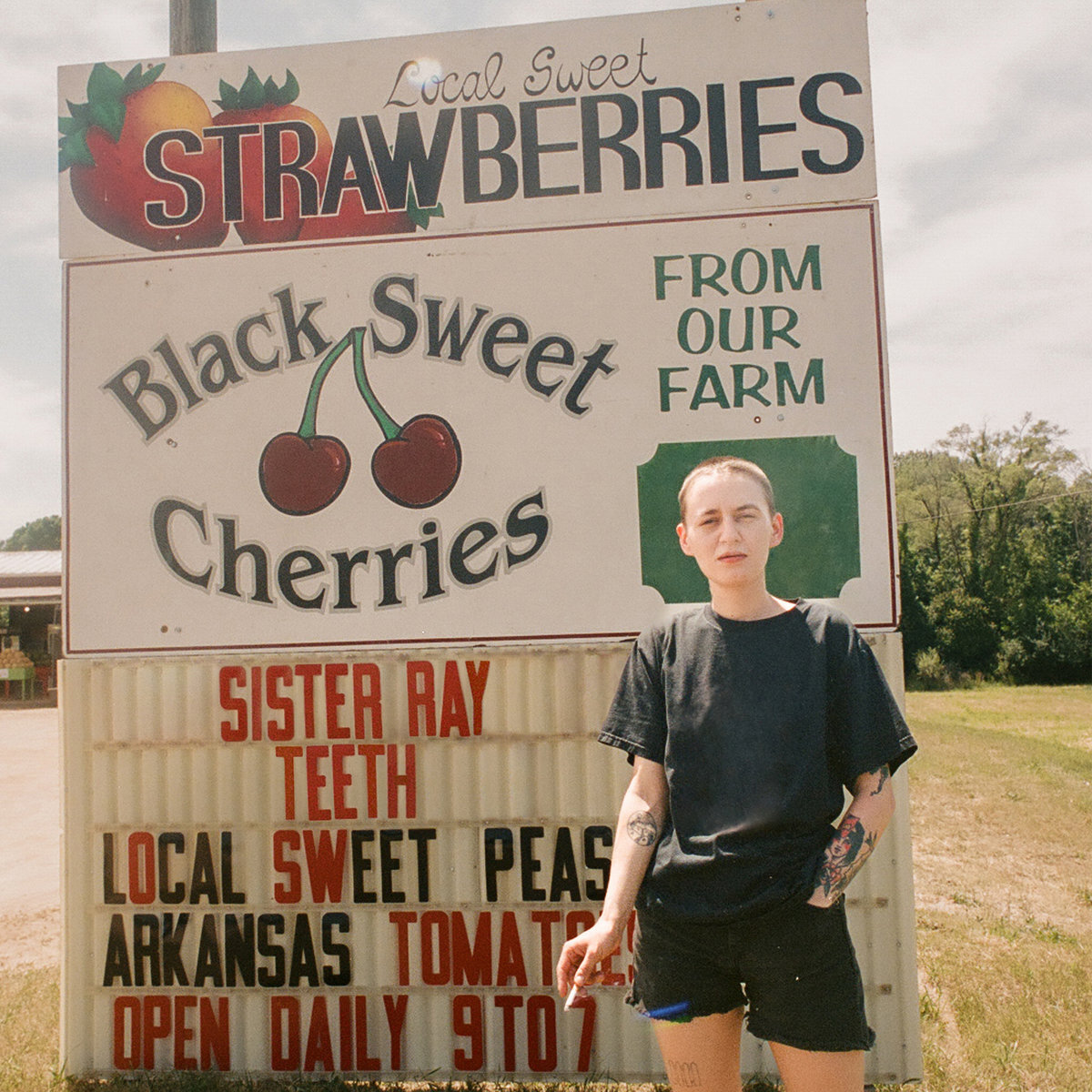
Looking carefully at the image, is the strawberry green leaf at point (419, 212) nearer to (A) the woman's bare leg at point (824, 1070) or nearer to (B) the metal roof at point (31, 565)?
(A) the woman's bare leg at point (824, 1070)

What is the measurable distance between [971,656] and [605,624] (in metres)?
46.5

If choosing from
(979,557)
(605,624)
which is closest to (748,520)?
(605,624)

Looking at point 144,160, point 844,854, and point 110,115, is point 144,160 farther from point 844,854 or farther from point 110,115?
point 844,854

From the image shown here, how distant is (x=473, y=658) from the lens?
409cm

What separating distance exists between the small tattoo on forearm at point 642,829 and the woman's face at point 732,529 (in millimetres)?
609

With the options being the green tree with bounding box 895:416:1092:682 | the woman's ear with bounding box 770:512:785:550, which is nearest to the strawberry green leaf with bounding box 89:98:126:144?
the woman's ear with bounding box 770:512:785:550

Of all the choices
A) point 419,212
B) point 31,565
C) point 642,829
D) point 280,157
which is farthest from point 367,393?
point 31,565

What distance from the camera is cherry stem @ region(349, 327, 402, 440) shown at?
4176 millimetres

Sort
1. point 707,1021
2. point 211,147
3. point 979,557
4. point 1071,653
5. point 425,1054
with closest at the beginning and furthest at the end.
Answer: point 707,1021
point 425,1054
point 211,147
point 1071,653
point 979,557

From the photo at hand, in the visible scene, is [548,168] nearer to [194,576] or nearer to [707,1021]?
[194,576]

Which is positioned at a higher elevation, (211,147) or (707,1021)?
(211,147)

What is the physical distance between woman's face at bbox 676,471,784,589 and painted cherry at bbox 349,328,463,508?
5.82ft

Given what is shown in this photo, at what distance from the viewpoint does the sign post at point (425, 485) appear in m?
4.04

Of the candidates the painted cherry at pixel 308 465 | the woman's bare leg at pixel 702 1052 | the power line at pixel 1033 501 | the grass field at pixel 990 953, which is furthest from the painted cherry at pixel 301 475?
the power line at pixel 1033 501
